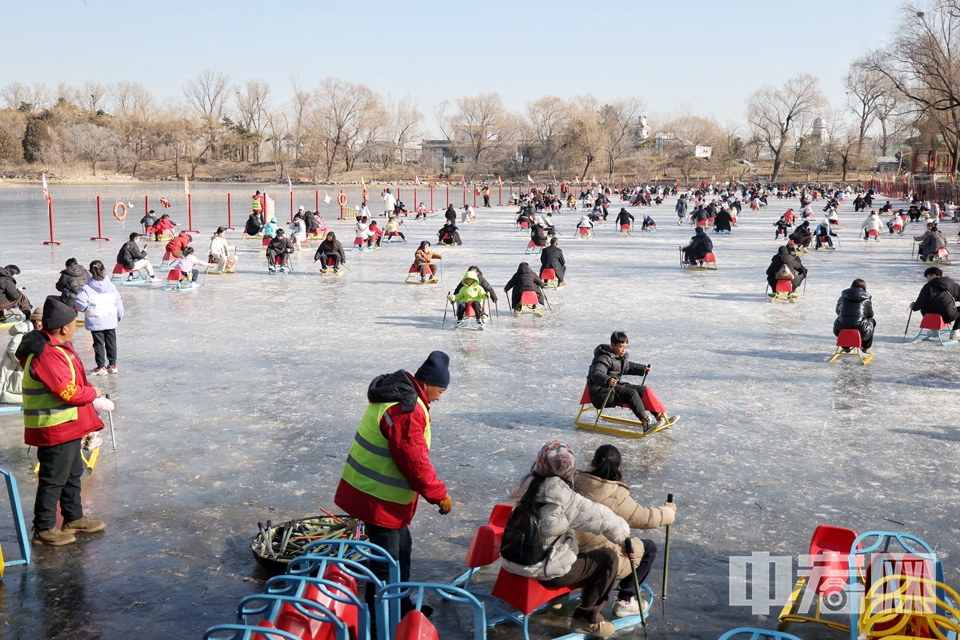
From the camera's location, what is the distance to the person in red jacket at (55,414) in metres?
4.88

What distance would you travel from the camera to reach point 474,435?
7203 mm

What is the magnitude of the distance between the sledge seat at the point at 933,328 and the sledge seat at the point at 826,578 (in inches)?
303

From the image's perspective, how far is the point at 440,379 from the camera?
4008mm

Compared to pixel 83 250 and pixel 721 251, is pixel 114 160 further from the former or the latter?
pixel 721 251

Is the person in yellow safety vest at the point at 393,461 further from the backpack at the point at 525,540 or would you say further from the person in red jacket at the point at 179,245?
the person in red jacket at the point at 179,245

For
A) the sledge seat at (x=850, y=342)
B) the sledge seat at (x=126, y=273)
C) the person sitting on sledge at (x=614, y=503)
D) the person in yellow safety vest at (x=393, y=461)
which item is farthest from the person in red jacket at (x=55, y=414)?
the sledge seat at (x=126, y=273)

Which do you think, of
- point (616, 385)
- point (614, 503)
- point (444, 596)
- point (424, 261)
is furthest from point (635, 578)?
point (424, 261)

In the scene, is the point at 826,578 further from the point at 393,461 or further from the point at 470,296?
the point at 470,296

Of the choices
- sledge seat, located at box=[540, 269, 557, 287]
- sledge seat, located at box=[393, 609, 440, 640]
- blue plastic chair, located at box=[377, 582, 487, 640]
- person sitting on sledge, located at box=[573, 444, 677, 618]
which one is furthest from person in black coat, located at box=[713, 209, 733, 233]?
sledge seat, located at box=[393, 609, 440, 640]

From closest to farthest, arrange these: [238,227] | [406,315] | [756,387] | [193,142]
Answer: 1. [756,387]
2. [406,315]
3. [238,227]
4. [193,142]

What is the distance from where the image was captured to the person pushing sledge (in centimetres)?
718

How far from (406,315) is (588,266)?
307 inches

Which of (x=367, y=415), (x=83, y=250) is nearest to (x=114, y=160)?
(x=83, y=250)

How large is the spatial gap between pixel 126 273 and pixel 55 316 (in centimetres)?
A: 1232
